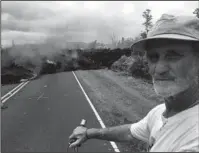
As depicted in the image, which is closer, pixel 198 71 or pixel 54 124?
pixel 198 71

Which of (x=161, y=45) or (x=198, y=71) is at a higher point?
(x=161, y=45)

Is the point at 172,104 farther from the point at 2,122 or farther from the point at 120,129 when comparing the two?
the point at 2,122

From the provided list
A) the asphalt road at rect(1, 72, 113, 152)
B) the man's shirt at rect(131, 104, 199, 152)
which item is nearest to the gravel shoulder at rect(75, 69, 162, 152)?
the asphalt road at rect(1, 72, 113, 152)

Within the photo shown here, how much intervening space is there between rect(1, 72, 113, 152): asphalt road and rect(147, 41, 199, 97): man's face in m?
6.78

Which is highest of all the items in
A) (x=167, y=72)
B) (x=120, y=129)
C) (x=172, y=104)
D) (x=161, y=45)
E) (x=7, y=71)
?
(x=161, y=45)

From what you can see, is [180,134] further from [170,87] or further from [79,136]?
[79,136]

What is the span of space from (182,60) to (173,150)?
44 centimetres

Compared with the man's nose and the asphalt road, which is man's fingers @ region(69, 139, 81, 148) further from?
the asphalt road

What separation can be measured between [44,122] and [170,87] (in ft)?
34.7

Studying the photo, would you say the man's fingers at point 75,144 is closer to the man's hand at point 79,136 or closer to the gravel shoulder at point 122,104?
the man's hand at point 79,136

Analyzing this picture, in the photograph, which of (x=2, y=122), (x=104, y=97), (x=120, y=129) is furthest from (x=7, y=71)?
(x=120, y=129)

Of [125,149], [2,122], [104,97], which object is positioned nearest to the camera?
[125,149]

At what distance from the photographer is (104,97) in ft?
56.9

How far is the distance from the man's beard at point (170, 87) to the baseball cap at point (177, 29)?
0.67 ft
